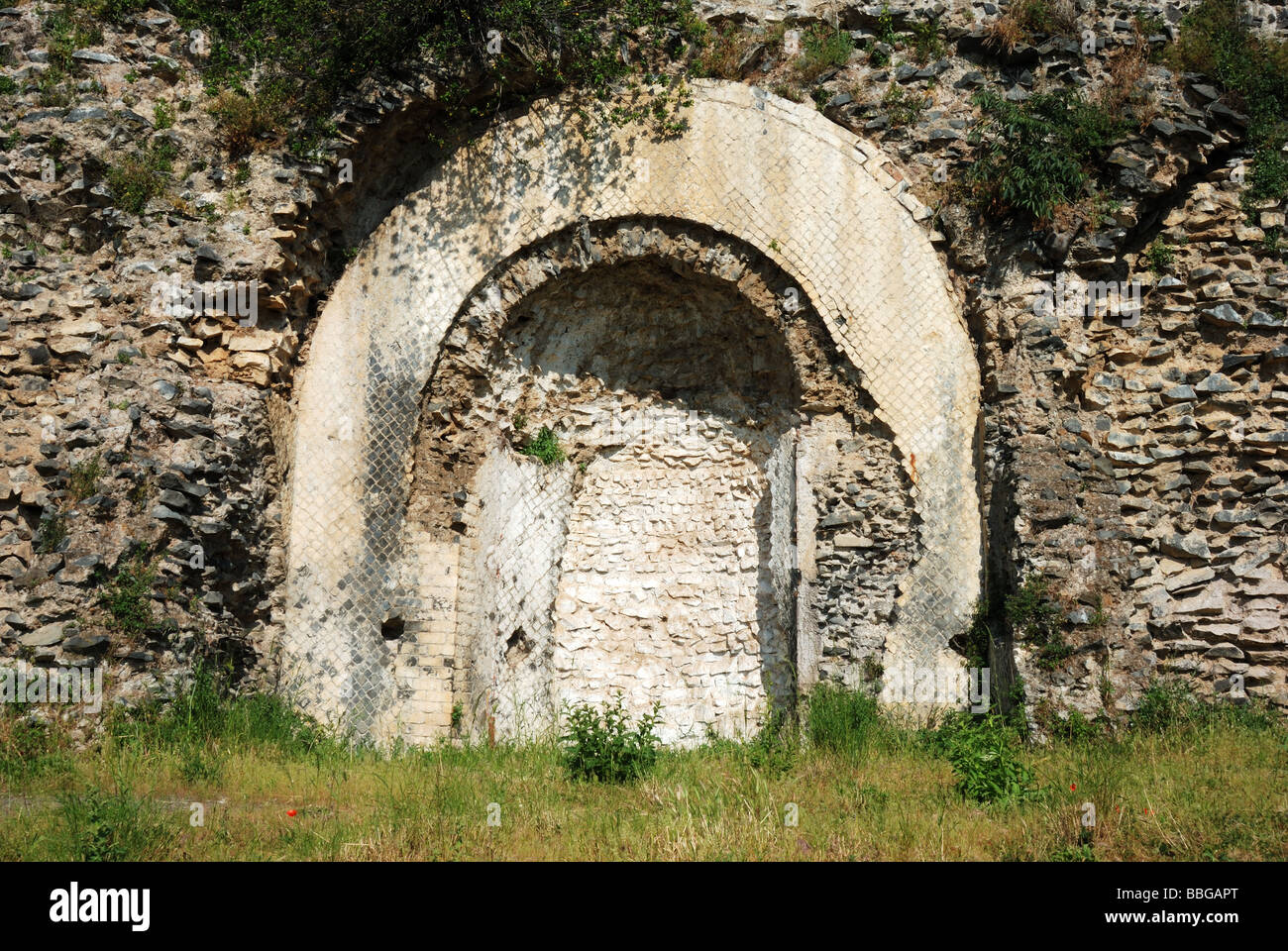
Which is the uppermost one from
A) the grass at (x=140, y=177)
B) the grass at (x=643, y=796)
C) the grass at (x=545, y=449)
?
the grass at (x=140, y=177)

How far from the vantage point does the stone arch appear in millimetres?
9922

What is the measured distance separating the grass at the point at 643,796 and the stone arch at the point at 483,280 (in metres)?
0.94

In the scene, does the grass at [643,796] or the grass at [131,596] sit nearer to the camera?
the grass at [643,796]

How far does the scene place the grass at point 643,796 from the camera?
6.42 metres

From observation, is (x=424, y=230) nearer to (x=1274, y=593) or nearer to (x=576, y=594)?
(x=576, y=594)

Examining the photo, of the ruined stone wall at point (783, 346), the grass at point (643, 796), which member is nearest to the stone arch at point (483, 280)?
the ruined stone wall at point (783, 346)

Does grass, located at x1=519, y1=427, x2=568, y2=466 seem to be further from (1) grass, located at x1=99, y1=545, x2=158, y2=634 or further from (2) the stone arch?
(1) grass, located at x1=99, y1=545, x2=158, y2=634

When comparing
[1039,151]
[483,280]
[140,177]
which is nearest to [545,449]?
[483,280]

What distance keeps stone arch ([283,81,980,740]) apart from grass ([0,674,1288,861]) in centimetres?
94

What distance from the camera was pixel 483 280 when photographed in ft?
34.8

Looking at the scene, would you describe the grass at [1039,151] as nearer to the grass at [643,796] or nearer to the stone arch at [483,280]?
the stone arch at [483,280]

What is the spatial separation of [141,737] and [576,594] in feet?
14.0

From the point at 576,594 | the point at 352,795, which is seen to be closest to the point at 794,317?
the point at 576,594

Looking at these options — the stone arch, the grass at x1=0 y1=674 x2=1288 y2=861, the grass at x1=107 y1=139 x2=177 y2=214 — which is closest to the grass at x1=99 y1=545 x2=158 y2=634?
the grass at x1=0 y1=674 x2=1288 y2=861
